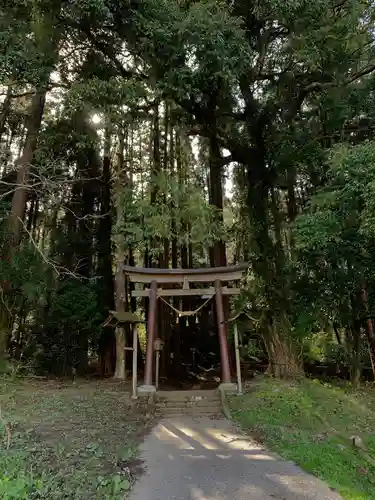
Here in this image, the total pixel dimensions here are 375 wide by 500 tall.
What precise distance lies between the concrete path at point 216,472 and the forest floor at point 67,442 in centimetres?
27

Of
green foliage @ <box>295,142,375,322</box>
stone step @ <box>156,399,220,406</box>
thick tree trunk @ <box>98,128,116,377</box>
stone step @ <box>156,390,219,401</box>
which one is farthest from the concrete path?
thick tree trunk @ <box>98,128,116,377</box>

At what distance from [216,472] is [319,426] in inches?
117

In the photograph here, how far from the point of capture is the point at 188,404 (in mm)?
7363

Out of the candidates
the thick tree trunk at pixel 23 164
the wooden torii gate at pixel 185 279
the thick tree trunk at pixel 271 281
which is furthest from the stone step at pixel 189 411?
the thick tree trunk at pixel 23 164

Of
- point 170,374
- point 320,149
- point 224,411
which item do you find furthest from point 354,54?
point 170,374

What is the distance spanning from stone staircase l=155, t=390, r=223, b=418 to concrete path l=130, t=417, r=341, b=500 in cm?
→ 120

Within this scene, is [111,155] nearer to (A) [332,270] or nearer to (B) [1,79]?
(B) [1,79]

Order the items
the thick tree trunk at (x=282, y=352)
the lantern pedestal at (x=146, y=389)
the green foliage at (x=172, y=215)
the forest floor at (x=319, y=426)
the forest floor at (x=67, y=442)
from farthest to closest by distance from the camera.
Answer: the thick tree trunk at (x=282, y=352)
the green foliage at (x=172, y=215)
the lantern pedestal at (x=146, y=389)
the forest floor at (x=319, y=426)
the forest floor at (x=67, y=442)

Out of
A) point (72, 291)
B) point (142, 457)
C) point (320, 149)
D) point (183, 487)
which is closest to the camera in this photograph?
point (183, 487)

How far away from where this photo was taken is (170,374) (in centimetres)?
1338

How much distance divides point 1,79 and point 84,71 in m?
2.45

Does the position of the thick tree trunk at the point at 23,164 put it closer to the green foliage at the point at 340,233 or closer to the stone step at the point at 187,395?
the stone step at the point at 187,395

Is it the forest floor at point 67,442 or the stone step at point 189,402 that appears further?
the stone step at point 189,402

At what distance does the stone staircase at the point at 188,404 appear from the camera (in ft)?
23.4
